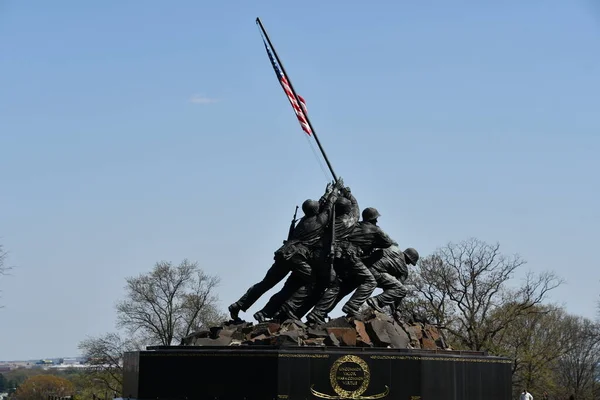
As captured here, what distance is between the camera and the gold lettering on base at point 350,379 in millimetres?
23844

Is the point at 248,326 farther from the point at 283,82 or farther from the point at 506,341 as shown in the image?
the point at 506,341

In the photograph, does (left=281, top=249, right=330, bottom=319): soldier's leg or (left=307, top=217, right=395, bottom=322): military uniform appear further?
(left=281, top=249, right=330, bottom=319): soldier's leg

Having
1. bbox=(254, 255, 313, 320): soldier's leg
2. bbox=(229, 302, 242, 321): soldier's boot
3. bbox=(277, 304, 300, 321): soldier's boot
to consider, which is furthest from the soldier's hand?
bbox=(229, 302, 242, 321): soldier's boot

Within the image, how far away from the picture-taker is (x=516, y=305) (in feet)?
165

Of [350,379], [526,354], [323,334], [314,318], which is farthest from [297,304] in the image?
[526,354]

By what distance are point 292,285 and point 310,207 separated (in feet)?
6.14

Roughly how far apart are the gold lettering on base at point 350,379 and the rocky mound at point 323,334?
0.61 meters

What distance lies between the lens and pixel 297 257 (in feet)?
88.3

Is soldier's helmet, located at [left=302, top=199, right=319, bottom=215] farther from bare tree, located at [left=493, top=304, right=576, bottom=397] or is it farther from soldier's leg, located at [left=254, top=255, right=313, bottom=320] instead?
bare tree, located at [left=493, top=304, right=576, bottom=397]

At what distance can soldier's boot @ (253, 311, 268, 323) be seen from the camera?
27.1 metres

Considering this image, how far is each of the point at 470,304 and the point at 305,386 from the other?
27.0 metres

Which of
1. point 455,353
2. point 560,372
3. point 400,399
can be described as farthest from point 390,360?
point 560,372

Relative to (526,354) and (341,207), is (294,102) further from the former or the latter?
(526,354)

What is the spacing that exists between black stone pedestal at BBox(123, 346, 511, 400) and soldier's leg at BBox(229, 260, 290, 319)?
313cm
